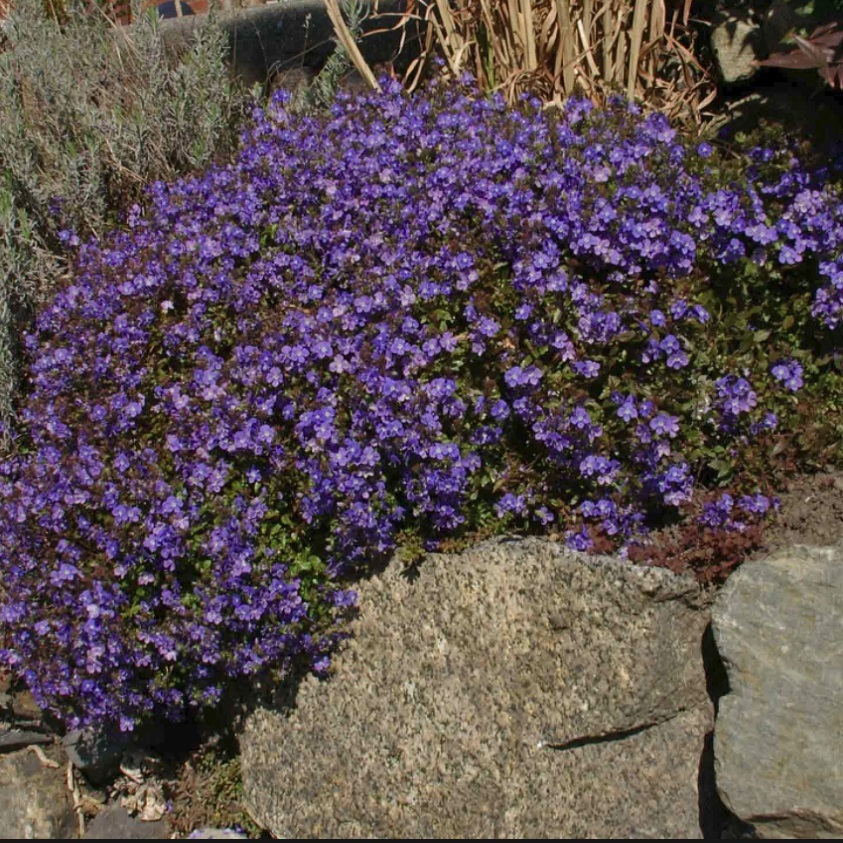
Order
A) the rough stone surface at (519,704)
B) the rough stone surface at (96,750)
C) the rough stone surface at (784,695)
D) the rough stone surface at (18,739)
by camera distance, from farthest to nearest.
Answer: the rough stone surface at (18,739), the rough stone surface at (96,750), the rough stone surface at (519,704), the rough stone surface at (784,695)

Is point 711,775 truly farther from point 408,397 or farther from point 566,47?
point 566,47

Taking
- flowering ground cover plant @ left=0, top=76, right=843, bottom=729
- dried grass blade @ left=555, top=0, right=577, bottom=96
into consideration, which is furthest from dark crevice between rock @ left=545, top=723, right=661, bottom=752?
dried grass blade @ left=555, top=0, right=577, bottom=96

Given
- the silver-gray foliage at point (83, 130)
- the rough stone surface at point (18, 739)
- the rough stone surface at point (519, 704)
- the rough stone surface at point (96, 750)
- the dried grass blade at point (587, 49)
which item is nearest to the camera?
the rough stone surface at point (519, 704)

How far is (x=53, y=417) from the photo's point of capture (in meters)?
3.33

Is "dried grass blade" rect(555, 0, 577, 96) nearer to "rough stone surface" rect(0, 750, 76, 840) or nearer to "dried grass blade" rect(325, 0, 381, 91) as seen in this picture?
"dried grass blade" rect(325, 0, 381, 91)

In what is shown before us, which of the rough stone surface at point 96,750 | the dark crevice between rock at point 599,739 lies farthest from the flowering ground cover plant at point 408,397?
the dark crevice between rock at point 599,739

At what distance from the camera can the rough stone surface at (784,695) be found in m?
2.79

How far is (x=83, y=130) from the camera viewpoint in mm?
4168

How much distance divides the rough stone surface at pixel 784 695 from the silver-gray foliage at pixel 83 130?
247 cm

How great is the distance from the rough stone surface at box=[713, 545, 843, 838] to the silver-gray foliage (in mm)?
2469

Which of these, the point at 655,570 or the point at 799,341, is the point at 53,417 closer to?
the point at 655,570

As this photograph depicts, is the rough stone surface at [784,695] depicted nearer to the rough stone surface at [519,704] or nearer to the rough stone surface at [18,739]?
the rough stone surface at [519,704]

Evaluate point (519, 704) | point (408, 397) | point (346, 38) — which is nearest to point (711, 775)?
point (519, 704)

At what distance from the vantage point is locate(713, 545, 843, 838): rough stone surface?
2.79 m
